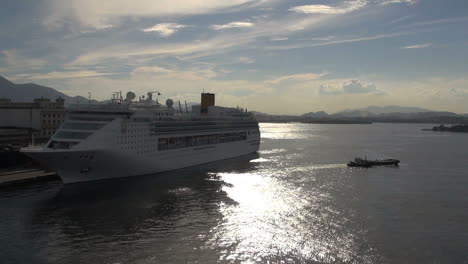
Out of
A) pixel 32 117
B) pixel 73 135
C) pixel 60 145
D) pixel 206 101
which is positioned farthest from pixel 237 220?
pixel 32 117

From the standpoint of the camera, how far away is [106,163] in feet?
108

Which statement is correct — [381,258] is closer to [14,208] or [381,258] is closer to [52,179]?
[14,208]

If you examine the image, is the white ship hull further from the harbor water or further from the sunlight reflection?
the sunlight reflection

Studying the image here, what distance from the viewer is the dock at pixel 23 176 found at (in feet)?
107

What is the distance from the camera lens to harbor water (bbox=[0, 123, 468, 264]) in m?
18.2

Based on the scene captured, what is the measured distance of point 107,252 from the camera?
60.0ft

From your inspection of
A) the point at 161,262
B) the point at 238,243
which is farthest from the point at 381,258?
the point at 161,262

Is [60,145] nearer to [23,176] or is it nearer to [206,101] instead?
[23,176]

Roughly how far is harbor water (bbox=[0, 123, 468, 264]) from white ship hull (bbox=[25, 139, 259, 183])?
1.00 meters

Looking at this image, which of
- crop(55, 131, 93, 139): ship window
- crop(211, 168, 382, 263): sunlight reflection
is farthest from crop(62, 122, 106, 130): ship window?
crop(211, 168, 382, 263): sunlight reflection

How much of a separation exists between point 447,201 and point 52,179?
3403 cm

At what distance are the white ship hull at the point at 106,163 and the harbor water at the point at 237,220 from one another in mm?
1004

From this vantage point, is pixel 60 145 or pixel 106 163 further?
→ pixel 106 163

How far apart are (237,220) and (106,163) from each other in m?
14.9
